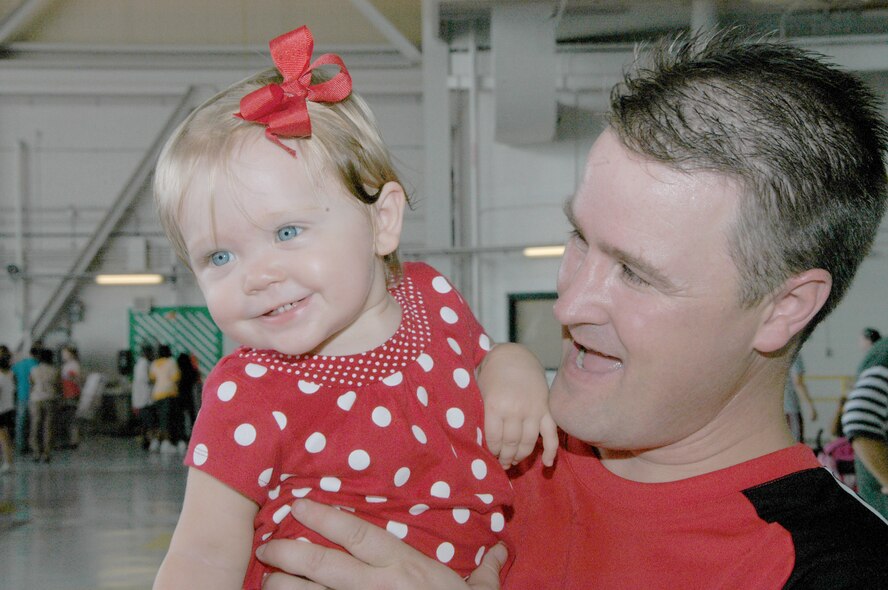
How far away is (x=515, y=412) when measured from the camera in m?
1.34

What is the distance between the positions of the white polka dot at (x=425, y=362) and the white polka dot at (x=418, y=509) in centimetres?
21

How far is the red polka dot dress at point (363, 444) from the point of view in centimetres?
120

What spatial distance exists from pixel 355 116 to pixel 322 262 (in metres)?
0.30

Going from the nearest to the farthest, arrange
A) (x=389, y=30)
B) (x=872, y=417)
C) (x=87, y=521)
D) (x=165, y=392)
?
(x=872, y=417) < (x=87, y=521) < (x=165, y=392) < (x=389, y=30)

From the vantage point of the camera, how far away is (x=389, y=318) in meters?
1.39

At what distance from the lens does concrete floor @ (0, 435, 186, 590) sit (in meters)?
5.77

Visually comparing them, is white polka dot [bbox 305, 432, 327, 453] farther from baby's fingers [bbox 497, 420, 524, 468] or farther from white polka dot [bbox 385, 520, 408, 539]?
baby's fingers [bbox 497, 420, 524, 468]

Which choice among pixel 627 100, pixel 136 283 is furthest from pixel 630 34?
pixel 627 100

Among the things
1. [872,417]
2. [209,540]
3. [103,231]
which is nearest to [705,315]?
[209,540]

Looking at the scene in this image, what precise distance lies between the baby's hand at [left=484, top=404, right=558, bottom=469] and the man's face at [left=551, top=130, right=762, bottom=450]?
5 cm

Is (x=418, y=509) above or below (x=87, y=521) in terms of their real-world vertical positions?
above

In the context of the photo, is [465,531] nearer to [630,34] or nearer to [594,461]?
[594,461]

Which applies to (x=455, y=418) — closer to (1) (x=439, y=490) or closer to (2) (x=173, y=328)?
(1) (x=439, y=490)

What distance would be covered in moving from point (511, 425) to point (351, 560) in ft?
1.07
